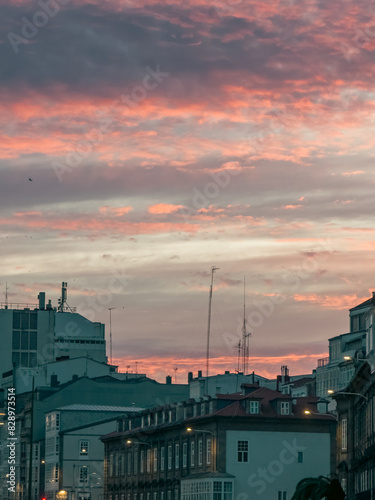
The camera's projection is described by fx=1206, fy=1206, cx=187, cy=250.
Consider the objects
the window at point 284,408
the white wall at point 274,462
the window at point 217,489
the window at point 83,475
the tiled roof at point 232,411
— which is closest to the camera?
the white wall at point 274,462

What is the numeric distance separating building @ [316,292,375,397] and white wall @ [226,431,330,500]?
872 centimetres

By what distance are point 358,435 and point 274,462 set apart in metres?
19.4

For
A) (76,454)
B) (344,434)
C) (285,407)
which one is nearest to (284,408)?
(285,407)

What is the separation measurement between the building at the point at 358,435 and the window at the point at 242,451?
43.7 feet

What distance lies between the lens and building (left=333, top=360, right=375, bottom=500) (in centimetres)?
9743

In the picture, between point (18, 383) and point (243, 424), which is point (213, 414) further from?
point (18, 383)

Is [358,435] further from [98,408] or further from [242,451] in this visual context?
[98,408]

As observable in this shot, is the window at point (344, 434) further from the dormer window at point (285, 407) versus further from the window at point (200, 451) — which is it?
the window at point (200, 451)

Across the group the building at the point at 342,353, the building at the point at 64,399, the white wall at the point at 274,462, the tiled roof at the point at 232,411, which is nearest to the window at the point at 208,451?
the white wall at the point at 274,462

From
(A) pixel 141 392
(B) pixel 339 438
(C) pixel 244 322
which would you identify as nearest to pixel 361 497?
(B) pixel 339 438

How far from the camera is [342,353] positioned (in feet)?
461

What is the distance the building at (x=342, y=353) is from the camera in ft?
445

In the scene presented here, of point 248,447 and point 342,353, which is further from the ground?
point 342,353

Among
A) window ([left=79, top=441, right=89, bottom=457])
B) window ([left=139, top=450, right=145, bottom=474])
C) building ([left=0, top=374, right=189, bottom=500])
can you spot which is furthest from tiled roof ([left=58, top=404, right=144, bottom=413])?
window ([left=139, top=450, right=145, bottom=474])
